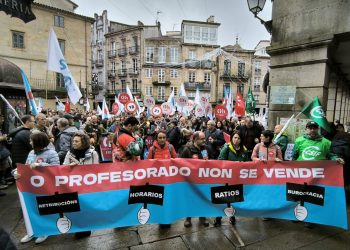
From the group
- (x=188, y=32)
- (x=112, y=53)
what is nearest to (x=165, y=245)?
(x=188, y=32)

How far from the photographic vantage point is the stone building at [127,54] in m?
41.8

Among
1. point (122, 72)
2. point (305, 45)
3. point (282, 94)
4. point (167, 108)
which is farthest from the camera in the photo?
Result: point (122, 72)

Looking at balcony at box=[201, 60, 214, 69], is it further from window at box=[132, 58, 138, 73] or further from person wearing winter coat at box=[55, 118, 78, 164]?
person wearing winter coat at box=[55, 118, 78, 164]

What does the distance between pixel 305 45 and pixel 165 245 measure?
5341mm

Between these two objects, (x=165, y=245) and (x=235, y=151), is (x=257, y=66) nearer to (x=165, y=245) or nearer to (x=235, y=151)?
(x=235, y=151)

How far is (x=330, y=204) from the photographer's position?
11.4ft

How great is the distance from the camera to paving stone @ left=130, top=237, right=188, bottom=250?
330cm

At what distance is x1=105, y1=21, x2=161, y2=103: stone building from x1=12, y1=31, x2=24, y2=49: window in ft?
59.9

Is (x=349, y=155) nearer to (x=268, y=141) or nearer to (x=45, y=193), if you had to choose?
(x=268, y=141)

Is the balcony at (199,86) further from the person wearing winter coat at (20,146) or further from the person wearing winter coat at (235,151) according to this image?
the person wearing winter coat at (235,151)

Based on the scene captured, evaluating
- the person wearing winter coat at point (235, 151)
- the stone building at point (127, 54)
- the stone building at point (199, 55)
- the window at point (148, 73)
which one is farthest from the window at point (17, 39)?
the person wearing winter coat at point (235, 151)

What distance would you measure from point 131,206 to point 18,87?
6870 millimetres

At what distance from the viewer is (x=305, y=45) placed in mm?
5422

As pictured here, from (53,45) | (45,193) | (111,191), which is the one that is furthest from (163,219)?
(53,45)
